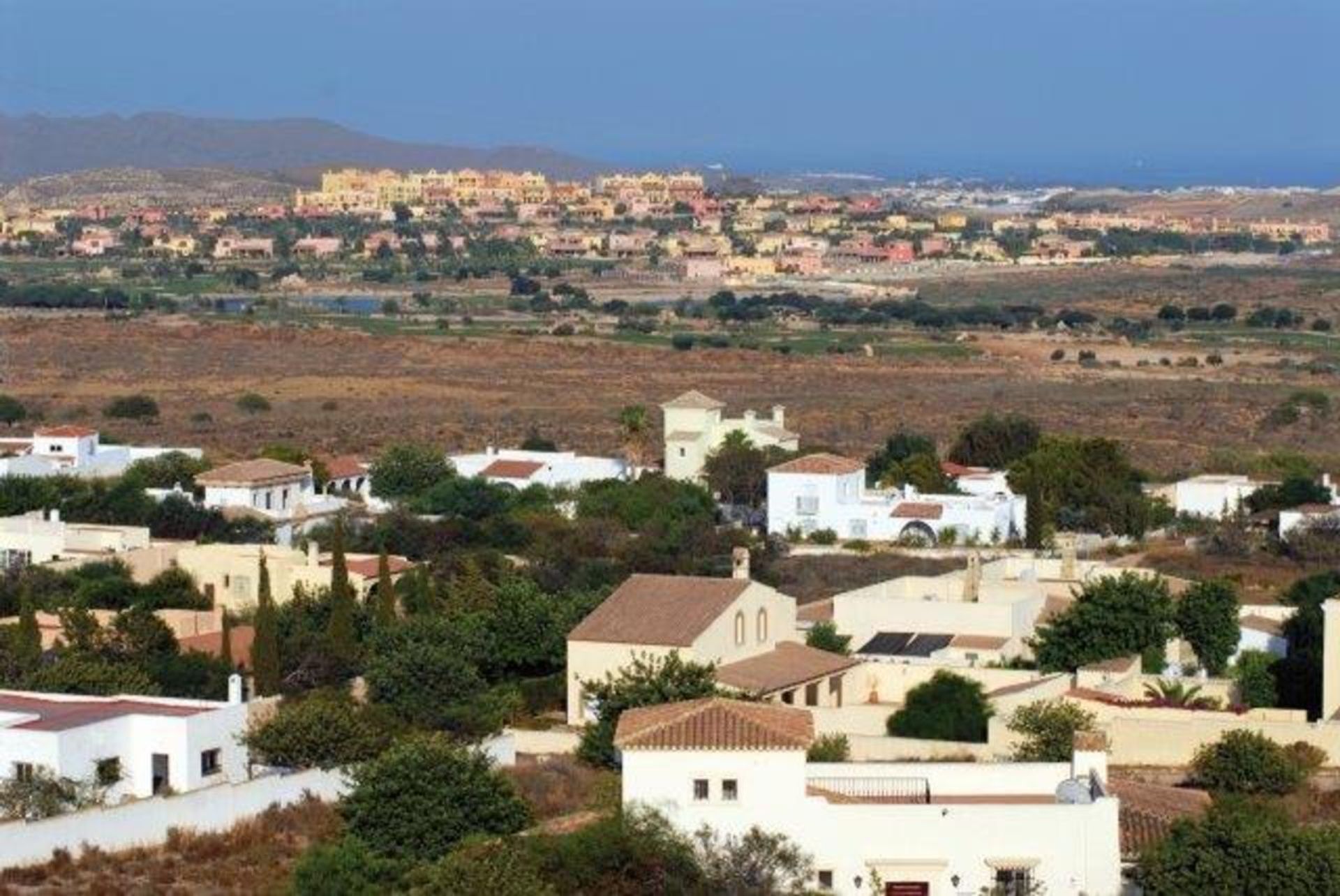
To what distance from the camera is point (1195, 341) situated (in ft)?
311

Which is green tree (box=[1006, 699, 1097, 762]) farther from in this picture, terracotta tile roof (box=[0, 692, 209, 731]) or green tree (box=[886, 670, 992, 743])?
terracotta tile roof (box=[0, 692, 209, 731])

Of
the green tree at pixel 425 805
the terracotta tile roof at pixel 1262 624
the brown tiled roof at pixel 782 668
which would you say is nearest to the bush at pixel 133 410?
the terracotta tile roof at pixel 1262 624

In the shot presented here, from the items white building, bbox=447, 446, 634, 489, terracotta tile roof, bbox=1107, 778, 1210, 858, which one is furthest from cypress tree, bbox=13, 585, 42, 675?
white building, bbox=447, 446, 634, 489

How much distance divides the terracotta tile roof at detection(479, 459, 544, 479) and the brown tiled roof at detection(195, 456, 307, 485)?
4.30 metres

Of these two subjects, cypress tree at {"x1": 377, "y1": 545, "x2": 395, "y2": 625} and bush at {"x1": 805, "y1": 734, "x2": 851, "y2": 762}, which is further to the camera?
cypress tree at {"x1": 377, "y1": 545, "x2": 395, "y2": 625}

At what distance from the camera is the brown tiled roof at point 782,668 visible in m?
29.3

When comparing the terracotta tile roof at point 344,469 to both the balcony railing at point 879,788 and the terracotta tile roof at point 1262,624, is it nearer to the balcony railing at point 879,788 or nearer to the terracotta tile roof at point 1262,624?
the terracotta tile roof at point 1262,624

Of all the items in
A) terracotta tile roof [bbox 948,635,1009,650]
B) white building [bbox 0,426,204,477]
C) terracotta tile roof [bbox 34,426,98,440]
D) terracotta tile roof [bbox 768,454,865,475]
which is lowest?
white building [bbox 0,426,204,477]

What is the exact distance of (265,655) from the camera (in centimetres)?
2952

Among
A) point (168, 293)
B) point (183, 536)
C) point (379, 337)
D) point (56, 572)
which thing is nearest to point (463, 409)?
point (379, 337)

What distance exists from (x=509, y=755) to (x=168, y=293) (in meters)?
94.9

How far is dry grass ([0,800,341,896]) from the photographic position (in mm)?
21469

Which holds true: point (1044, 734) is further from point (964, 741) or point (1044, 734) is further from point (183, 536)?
point (183, 536)

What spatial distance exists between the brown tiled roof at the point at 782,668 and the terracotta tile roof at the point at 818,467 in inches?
547
